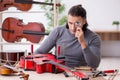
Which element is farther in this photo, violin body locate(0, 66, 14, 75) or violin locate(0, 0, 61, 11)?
violin locate(0, 0, 61, 11)

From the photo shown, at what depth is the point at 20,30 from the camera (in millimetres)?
3086

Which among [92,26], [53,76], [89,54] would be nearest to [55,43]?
[89,54]

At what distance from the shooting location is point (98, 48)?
1912 millimetres

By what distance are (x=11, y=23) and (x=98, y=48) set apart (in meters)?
1.57

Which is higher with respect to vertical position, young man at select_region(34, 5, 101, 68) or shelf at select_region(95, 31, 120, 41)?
young man at select_region(34, 5, 101, 68)

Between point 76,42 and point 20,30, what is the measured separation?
1.23m

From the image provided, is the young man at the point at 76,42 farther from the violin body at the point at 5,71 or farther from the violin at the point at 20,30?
the violin at the point at 20,30

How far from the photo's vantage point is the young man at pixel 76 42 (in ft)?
5.89

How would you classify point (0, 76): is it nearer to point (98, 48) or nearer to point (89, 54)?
point (89, 54)

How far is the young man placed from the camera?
1.80 meters

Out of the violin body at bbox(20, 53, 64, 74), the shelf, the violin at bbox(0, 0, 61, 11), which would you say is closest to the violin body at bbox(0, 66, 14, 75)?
the violin body at bbox(20, 53, 64, 74)

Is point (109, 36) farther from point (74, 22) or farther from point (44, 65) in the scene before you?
point (44, 65)

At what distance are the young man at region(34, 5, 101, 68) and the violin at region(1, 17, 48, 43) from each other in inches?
35.5

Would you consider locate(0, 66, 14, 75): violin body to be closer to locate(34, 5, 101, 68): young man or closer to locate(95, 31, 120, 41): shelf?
locate(34, 5, 101, 68): young man
